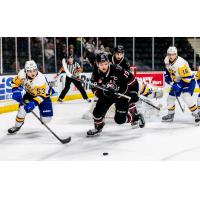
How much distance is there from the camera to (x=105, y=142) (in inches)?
124

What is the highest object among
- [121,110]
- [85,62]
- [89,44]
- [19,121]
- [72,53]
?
[89,44]

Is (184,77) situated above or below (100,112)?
above

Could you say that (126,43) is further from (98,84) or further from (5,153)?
(5,153)

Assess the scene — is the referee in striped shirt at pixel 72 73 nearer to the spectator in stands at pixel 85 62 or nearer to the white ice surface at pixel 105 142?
the spectator in stands at pixel 85 62

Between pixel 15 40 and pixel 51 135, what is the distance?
4.95 ft

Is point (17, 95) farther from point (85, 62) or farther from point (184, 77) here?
point (85, 62)

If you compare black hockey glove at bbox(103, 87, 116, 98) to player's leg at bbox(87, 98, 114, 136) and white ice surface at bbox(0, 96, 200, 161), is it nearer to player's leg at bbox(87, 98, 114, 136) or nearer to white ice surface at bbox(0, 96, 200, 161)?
player's leg at bbox(87, 98, 114, 136)

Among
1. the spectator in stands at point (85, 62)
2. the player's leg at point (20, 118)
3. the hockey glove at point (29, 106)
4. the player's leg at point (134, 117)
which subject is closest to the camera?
the hockey glove at point (29, 106)

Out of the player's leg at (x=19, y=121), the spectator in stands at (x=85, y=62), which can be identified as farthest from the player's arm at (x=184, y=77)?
the player's leg at (x=19, y=121)

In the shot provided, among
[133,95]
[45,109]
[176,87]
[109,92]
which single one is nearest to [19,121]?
[45,109]

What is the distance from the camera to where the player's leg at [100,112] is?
3301 mm

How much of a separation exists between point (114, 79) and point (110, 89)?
0.32 feet

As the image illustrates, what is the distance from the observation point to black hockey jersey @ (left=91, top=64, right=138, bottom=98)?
3170 mm
